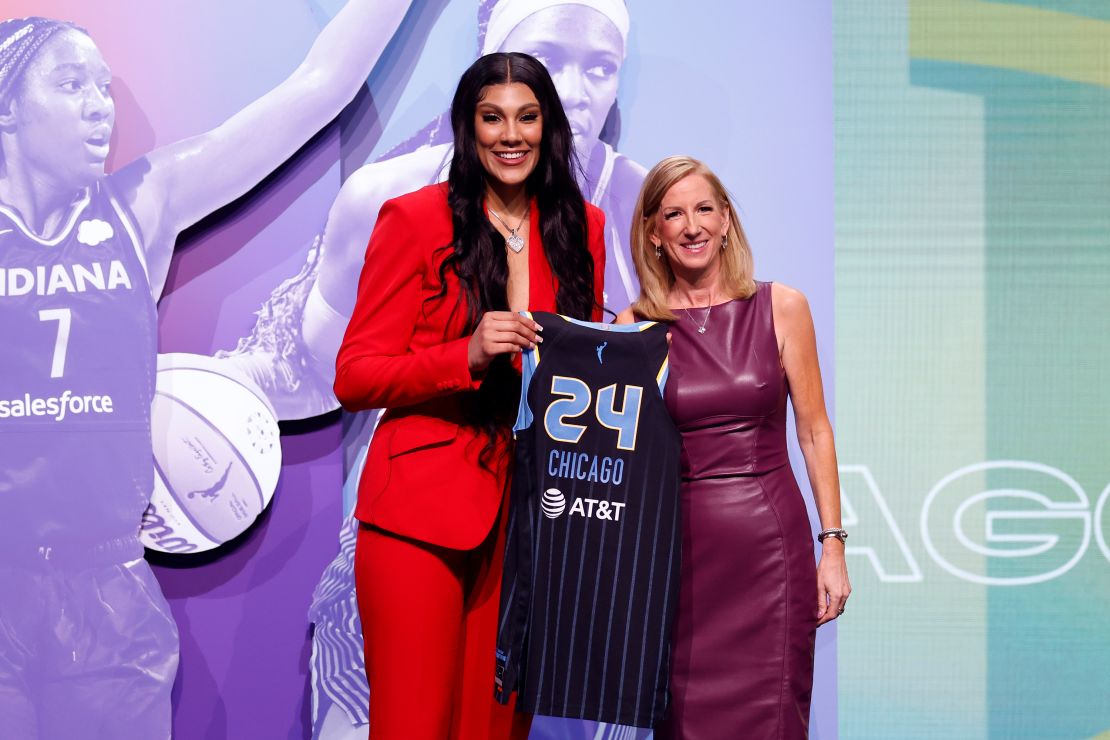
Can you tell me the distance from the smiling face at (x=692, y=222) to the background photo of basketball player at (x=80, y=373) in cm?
136

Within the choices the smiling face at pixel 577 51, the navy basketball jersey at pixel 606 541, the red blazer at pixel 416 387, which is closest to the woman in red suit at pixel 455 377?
the red blazer at pixel 416 387

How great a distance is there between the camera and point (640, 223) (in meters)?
2.35

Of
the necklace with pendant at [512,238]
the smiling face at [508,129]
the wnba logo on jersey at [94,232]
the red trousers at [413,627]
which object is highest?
the smiling face at [508,129]

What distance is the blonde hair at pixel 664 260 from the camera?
2.26 metres

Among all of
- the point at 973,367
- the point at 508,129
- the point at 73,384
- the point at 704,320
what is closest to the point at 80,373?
the point at 73,384

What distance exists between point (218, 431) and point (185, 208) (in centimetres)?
71

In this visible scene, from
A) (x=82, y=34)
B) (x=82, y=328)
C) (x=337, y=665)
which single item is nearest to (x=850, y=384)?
(x=337, y=665)

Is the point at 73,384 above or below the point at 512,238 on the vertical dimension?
below

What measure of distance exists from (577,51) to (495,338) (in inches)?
60.0

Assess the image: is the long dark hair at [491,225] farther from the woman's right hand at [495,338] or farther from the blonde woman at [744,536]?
the blonde woman at [744,536]

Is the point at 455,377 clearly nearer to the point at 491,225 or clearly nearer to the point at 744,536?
the point at 491,225

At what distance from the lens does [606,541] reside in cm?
205

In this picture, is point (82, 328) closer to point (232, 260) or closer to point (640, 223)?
point (232, 260)

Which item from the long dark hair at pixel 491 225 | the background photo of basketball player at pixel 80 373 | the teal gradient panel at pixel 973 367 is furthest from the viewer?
the teal gradient panel at pixel 973 367
